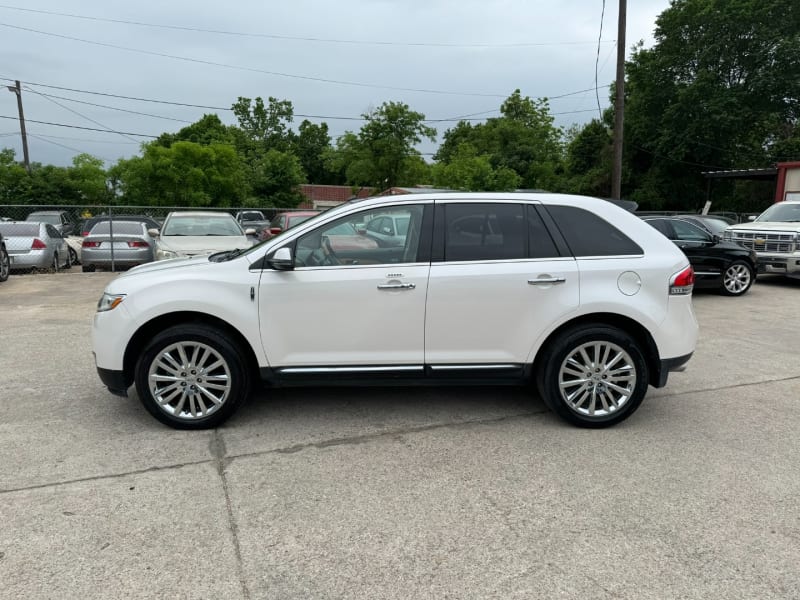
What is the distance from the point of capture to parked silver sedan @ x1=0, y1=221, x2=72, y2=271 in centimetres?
1334

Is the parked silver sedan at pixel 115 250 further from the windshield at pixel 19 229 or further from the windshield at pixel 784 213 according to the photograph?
the windshield at pixel 784 213

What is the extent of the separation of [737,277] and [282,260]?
10.5 metres

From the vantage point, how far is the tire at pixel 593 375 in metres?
4.41

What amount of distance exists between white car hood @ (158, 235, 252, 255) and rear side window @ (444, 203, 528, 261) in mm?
6437

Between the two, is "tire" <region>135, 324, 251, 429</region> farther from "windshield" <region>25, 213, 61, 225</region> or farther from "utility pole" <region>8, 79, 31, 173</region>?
"utility pole" <region>8, 79, 31, 173</region>

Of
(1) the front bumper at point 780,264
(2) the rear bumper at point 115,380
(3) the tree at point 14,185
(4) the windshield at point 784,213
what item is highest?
(3) the tree at point 14,185

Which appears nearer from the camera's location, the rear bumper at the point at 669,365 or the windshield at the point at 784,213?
the rear bumper at the point at 669,365

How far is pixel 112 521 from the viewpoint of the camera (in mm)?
3170

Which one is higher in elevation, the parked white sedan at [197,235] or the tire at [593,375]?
the parked white sedan at [197,235]

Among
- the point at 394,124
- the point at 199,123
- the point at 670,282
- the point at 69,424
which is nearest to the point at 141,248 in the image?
the point at 69,424

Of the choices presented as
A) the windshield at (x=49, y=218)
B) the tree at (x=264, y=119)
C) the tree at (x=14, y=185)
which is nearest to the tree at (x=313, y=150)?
the tree at (x=264, y=119)

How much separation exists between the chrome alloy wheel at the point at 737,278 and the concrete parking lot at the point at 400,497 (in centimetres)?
673

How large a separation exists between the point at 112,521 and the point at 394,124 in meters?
38.9

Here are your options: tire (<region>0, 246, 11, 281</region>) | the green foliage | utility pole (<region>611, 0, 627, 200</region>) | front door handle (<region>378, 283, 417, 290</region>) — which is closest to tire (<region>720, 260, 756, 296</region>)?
utility pole (<region>611, 0, 627, 200</region>)
